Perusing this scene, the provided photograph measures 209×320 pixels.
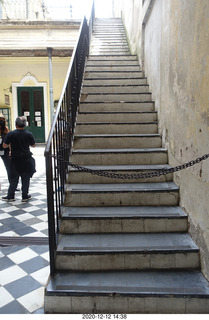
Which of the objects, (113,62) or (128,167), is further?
(113,62)

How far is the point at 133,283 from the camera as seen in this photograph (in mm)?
2258

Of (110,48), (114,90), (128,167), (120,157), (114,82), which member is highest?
A: (110,48)

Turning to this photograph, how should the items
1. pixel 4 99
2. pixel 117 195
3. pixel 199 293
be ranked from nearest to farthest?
1. pixel 199 293
2. pixel 117 195
3. pixel 4 99

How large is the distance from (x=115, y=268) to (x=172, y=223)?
79 cm

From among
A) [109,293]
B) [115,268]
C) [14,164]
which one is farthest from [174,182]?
[14,164]

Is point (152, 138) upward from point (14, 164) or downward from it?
upward

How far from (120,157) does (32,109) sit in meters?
9.79

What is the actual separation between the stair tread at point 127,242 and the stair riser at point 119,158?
1193 mm

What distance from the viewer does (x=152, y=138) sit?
3.96 metres

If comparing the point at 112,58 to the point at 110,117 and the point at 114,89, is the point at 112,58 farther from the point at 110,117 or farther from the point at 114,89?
the point at 110,117

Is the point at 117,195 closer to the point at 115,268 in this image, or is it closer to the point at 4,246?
the point at 115,268

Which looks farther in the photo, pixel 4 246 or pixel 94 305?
pixel 4 246

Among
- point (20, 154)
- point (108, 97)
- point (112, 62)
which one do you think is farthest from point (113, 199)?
point (112, 62)

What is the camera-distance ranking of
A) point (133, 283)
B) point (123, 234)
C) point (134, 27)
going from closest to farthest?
1. point (133, 283)
2. point (123, 234)
3. point (134, 27)
